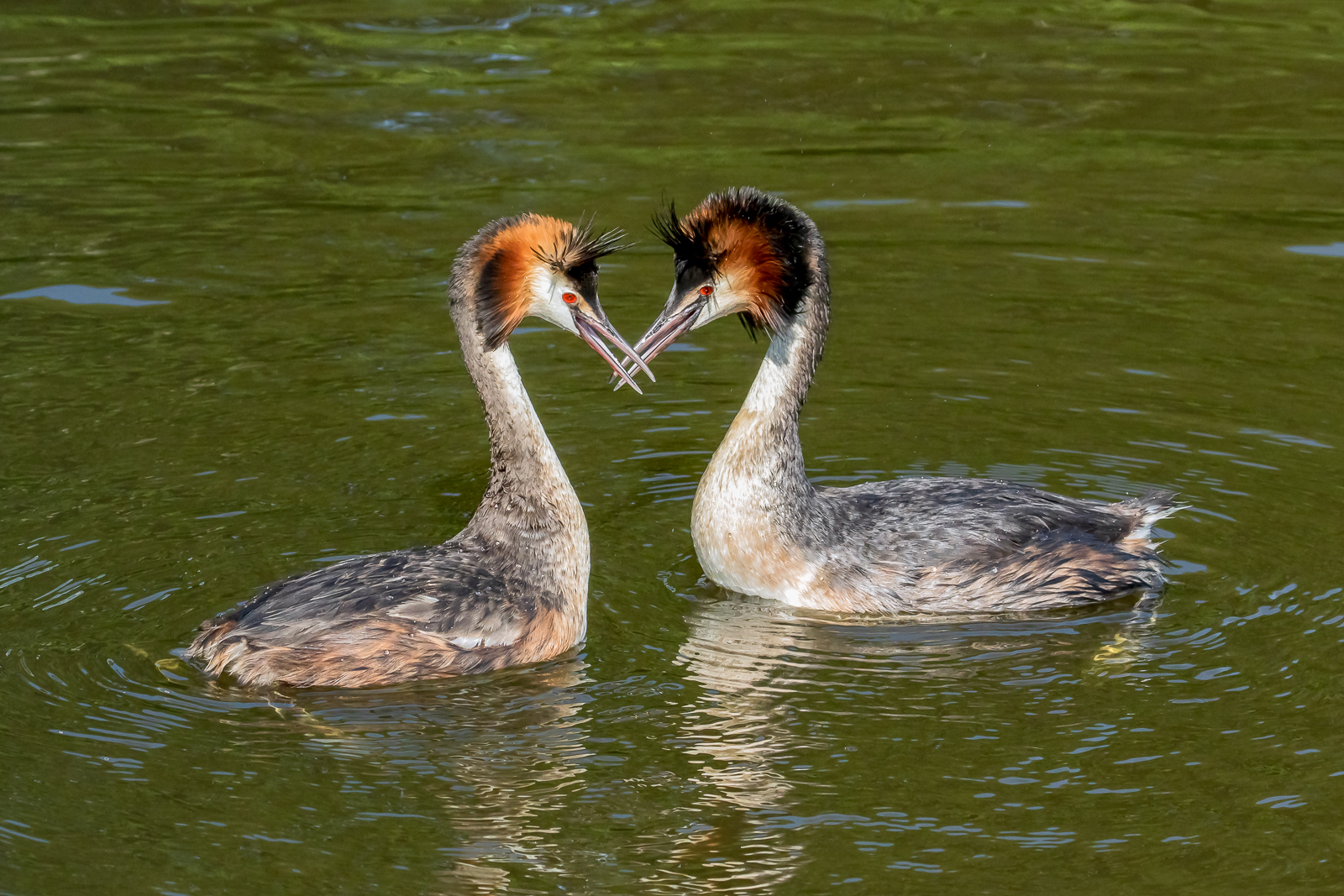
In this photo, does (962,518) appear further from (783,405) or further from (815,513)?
(783,405)

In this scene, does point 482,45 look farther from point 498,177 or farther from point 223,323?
point 223,323

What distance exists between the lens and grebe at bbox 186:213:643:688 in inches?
289

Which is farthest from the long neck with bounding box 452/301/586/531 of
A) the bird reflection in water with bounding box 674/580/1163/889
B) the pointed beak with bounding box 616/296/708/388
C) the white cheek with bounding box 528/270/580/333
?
the bird reflection in water with bounding box 674/580/1163/889

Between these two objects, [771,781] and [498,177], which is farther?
[498,177]

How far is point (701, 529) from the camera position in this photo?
8.77m

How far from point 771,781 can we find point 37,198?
9.36 meters

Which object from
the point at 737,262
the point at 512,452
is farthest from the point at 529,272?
the point at 737,262

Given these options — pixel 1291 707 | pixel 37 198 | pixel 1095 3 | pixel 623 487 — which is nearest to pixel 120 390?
pixel 623 487

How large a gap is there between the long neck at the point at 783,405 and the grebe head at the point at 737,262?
9cm

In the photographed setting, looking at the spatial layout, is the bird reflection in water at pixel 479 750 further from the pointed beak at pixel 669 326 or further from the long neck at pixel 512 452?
the pointed beak at pixel 669 326

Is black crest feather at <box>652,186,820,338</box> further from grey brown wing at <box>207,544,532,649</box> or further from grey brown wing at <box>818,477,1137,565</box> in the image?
grey brown wing at <box>207,544,532,649</box>

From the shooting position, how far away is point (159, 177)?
14617mm

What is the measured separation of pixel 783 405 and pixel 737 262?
0.72 m

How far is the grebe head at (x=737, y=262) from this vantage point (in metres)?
8.67
